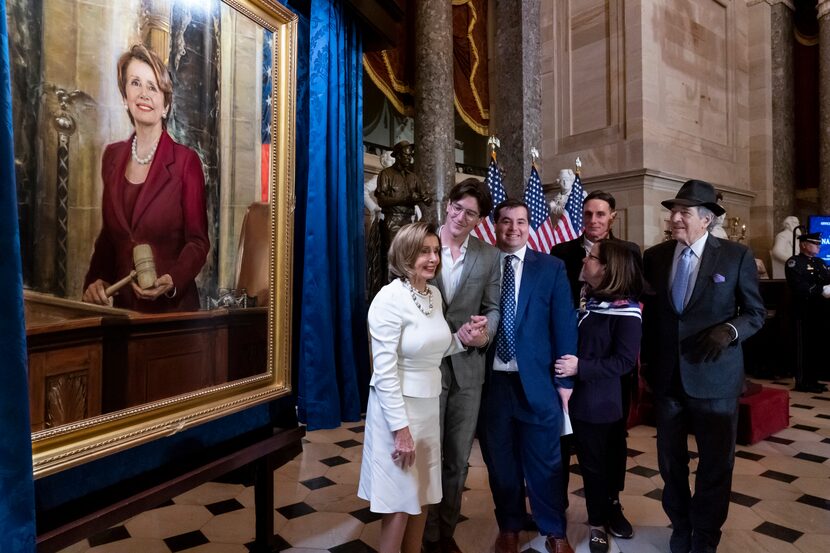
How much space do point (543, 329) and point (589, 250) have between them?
1.00 meters

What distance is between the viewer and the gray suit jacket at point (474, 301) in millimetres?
2438

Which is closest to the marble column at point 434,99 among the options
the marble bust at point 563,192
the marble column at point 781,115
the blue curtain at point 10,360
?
the marble bust at point 563,192

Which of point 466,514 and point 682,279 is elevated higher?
point 682,279

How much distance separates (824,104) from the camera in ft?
34.2

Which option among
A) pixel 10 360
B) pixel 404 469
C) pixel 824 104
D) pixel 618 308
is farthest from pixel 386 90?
pixel 10 360

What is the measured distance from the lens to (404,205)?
19.7 ft

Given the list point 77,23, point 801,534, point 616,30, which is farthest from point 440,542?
point 616,30

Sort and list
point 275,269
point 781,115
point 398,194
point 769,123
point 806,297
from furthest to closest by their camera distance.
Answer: point 781,115, point 769,123, point 806,297, point 398,194, point 275,269

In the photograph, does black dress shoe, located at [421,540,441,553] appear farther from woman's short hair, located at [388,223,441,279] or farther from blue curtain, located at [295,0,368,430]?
blue curtain, located at [295,0,368,430]

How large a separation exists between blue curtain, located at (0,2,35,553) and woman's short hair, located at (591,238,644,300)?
2.22 m

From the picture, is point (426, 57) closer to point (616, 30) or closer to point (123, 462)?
point (616, 30)

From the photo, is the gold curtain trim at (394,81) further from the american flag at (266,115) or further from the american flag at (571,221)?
the american flag at (266,115)

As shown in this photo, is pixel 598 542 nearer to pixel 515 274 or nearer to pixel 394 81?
pixel 515 274

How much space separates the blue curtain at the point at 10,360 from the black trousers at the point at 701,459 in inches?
98.8
